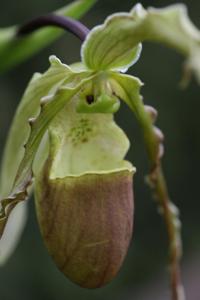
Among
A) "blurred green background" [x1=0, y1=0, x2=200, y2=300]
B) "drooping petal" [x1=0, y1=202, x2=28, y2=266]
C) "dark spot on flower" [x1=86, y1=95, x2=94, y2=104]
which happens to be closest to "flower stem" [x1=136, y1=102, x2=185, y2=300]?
"dark spot on flower" [x1=86, y1=95, x2=94, y2=104]

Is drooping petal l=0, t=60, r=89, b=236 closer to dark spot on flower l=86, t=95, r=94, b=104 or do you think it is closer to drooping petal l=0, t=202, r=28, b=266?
dark spot on flower l=86, t=95, r=94, b=104

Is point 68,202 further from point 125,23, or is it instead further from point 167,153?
point 167,153

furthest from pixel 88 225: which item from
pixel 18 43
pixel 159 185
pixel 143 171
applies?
pixel 143 171

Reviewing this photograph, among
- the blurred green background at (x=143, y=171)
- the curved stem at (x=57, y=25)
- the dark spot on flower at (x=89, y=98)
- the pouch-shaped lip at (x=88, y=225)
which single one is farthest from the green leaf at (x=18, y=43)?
the blurred green background at (x=143, y=171)

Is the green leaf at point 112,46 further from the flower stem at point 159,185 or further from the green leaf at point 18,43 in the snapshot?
the green leaf at point 18,43

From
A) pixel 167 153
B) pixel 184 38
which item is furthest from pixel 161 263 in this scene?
pixel 184 38
